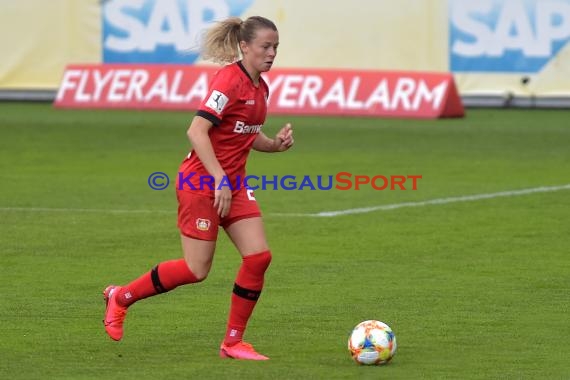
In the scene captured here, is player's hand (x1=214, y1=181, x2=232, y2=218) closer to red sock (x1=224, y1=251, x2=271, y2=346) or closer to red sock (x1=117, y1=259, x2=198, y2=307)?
red sock (x1=224, y1=251, x2=271, y2=346)

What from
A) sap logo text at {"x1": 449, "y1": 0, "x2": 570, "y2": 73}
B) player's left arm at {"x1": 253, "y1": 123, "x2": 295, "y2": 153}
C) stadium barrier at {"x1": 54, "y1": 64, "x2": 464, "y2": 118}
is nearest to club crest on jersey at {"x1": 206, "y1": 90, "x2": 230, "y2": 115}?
player's left arm at {"x1": 253, "y1": 123, "x2": 295, "y2": 153}

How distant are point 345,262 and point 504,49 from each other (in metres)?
16.3

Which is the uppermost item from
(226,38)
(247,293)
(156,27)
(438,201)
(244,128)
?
(156,27)

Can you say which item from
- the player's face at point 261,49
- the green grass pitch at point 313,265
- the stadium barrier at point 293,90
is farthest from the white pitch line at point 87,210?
the stadium barrier at point 293,90

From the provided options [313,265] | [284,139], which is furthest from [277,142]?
[313,265]

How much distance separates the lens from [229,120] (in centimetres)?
804

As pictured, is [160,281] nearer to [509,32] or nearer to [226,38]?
[226,38]

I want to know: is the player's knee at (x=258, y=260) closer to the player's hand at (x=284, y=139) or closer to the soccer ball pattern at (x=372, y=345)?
the soccer ball pattern at (x=372, y=345)

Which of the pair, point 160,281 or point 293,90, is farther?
point 293,90

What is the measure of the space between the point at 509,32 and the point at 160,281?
787 inches

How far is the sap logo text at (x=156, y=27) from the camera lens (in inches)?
1152

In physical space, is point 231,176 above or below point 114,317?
above

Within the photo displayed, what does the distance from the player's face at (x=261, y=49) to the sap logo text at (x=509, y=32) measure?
19.7 metres

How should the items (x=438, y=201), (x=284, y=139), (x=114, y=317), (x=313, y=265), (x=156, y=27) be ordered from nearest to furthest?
(x=114, y=317) < (x=284, y=139) < (x=313, y=265) < (x=438, y=201) < (x=156, y=27)
